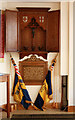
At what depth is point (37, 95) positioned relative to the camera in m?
4.59

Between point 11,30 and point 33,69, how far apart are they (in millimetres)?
1038

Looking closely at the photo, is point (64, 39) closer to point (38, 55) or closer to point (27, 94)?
point (38, 55)

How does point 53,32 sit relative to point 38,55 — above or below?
above

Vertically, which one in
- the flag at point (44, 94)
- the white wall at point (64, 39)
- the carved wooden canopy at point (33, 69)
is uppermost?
the white wall at point (64, 39)

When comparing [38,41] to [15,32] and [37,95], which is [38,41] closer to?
[15,32]

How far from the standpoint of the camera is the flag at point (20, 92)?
4457 millimetres

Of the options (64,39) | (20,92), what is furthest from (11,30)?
(20,92)

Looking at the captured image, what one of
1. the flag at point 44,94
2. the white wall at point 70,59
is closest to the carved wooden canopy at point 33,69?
the flag at point 44,94

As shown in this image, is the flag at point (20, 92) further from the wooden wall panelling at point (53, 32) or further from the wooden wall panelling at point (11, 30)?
the wooden wall panelling at point (53, 32)

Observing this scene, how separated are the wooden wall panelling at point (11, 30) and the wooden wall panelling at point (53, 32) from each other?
2.50ft

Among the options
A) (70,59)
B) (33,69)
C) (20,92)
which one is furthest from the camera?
(33,69)

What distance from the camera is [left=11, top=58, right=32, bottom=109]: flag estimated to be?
4457mm

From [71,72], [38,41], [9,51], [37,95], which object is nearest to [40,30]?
[38,41]

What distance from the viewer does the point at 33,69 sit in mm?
4594
